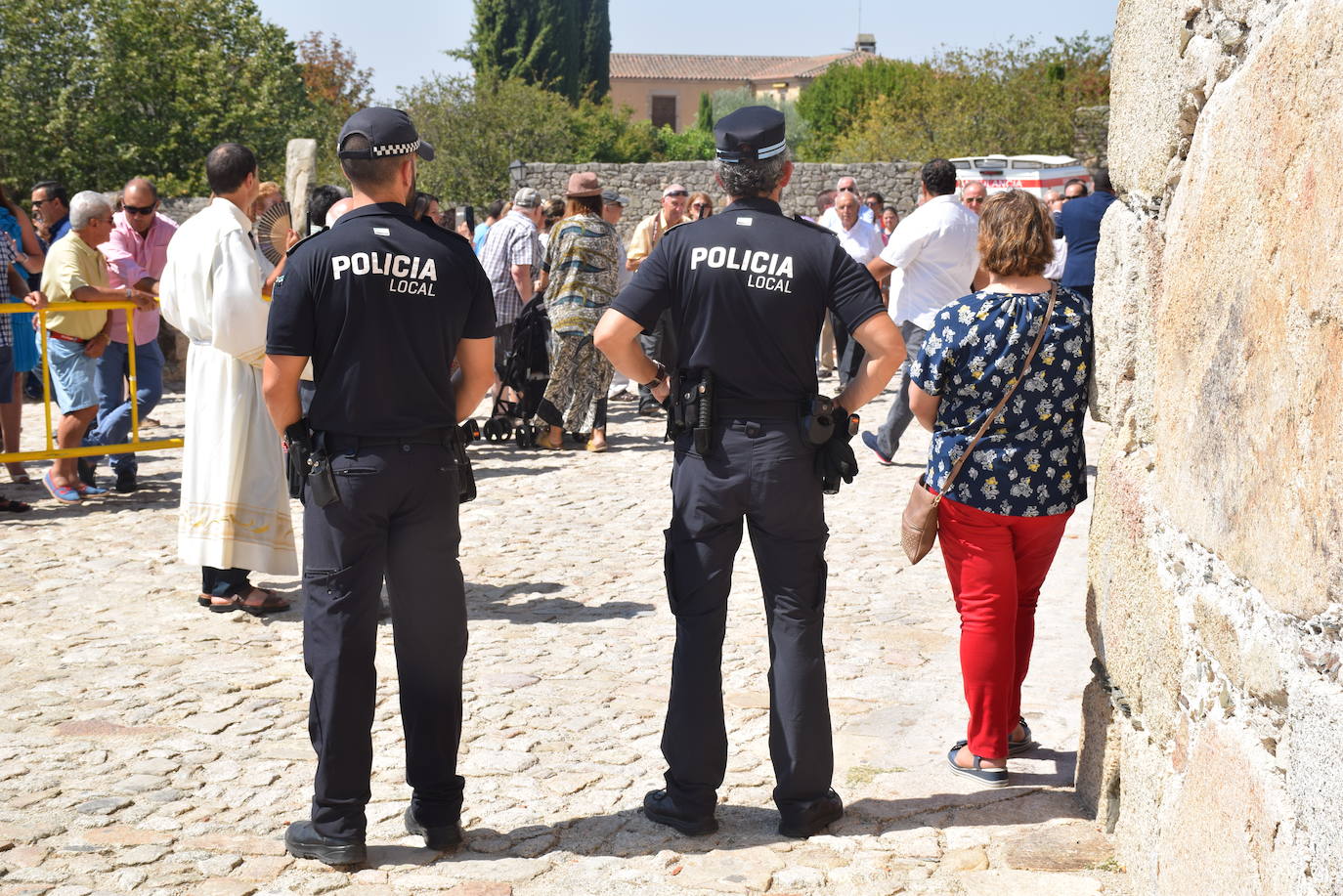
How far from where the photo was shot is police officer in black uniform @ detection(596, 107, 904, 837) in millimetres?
3754

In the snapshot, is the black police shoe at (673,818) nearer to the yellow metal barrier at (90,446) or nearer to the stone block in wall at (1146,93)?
the stone block in wall at (1146,93)

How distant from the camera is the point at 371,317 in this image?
364 centimetres

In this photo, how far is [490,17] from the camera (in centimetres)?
5250

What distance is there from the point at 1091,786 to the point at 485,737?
197 centimetres

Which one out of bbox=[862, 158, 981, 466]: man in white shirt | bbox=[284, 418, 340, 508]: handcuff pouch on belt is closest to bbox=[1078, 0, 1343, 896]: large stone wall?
bbox=[284, 418, 340, 508]: handcuff pouch on belt

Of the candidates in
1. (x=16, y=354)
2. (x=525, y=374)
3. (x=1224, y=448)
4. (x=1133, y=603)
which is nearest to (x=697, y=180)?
(x=525, y=374)

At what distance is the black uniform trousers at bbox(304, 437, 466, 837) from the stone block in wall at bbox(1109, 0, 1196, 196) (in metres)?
1.94

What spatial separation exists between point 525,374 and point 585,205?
1.39m

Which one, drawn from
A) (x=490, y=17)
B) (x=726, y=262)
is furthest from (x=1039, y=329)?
(x=490, y=17)

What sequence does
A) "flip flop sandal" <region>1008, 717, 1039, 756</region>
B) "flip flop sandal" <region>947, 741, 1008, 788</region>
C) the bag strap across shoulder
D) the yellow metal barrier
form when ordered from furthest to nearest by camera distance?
1. the yellow metal barrier
2. "flip flop sandal" <region>1008, 717, 1039, 756</region>
3. "flip flop sandal" <region>947, 741, 1008, 788</region>
4. the bag strap across shoulder

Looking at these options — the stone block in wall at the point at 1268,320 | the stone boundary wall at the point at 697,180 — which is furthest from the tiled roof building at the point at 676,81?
the stone block in wall at the point at 1268,320

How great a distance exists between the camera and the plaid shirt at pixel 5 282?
8.62 m

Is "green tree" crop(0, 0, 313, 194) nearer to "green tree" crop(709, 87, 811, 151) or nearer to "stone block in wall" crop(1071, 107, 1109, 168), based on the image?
"stone block in wall" crop(1071, 107, 1109, 168)

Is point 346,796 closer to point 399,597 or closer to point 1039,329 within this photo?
point 399,597
